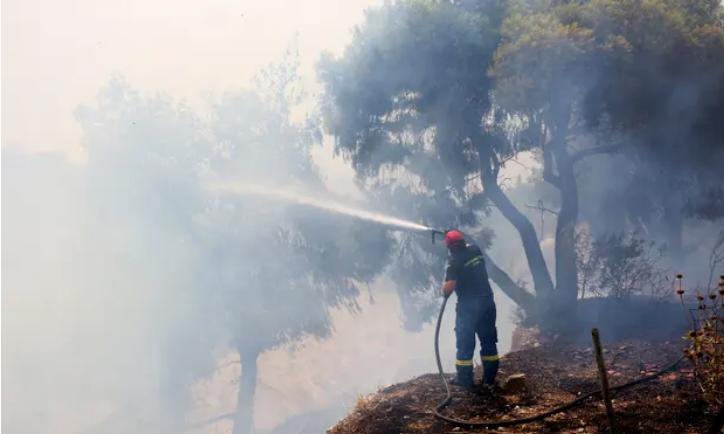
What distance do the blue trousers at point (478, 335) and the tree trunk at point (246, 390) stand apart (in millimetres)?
13195

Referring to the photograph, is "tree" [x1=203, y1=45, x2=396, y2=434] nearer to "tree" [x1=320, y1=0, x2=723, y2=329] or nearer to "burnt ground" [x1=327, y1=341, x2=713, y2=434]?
"tree" [x1=320, y1=0, x2=723, y2=329]

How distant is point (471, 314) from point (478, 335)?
27cm

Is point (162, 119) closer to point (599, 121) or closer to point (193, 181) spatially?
point (193, 181)

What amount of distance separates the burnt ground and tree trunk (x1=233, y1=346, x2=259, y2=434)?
39.6 ft

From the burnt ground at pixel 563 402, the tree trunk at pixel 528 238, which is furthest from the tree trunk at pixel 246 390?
the burnt ground at pixel 563 402

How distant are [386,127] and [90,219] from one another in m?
12.9

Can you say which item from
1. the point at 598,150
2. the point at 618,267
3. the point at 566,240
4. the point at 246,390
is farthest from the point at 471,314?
the point at 246,390

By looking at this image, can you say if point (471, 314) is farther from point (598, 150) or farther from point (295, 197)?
point (295, 197)

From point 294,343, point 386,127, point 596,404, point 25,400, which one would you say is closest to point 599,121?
point 386,127

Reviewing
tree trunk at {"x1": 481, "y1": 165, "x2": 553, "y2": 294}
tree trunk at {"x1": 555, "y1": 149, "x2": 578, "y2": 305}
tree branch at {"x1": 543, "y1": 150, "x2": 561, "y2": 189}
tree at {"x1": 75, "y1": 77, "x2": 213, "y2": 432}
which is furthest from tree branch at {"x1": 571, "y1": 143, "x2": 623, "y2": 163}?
tree at {"x1": 75, "y1": 77, "x2": 213, "y2": 432}

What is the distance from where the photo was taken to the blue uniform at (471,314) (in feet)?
19.4

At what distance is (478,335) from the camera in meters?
5.99

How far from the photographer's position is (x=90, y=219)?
59.9 feet

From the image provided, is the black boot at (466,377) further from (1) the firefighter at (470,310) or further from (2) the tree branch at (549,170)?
(2) the tree branch at (549,170)
